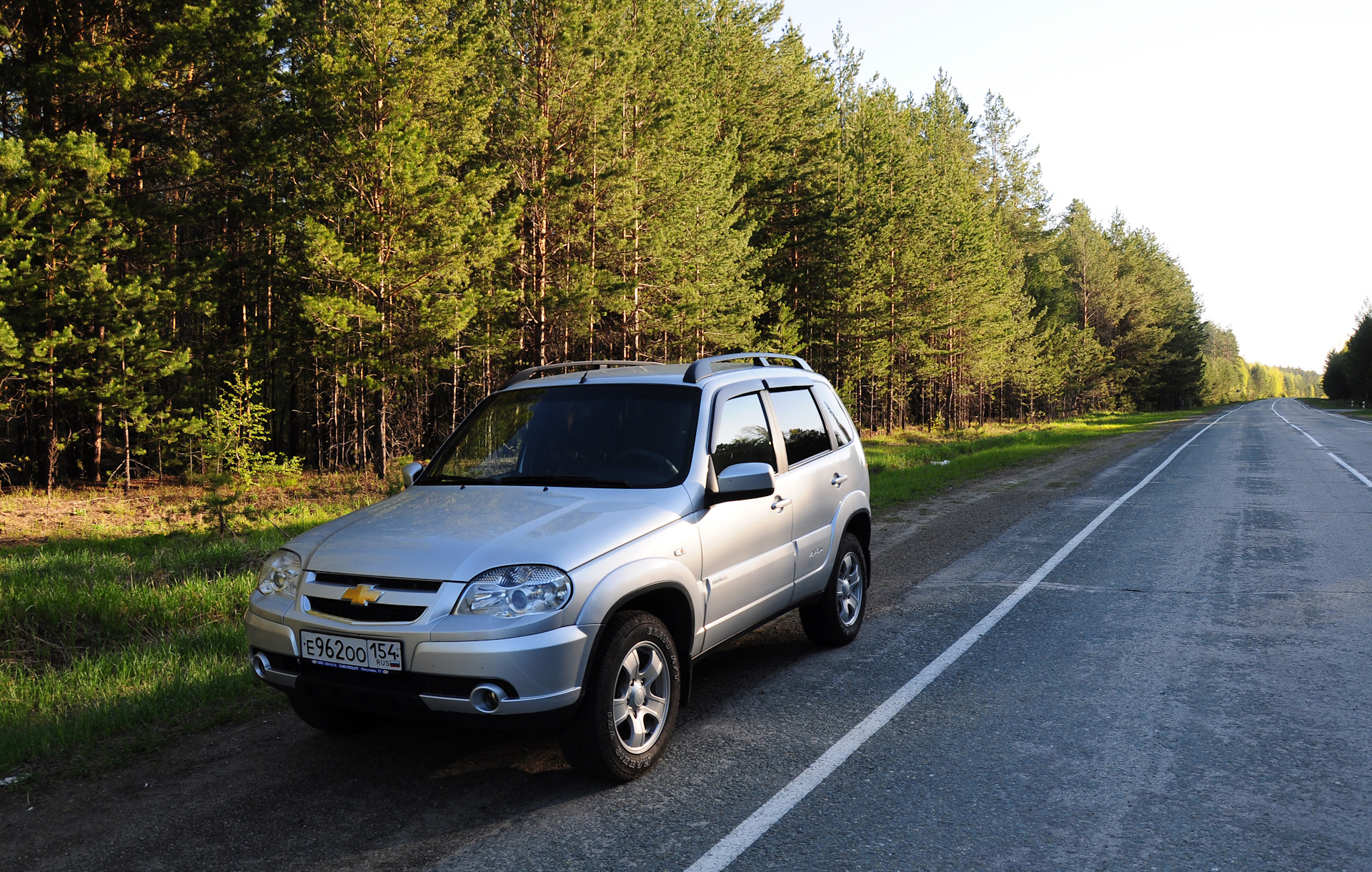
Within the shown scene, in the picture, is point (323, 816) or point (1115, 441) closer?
point (323, 816)

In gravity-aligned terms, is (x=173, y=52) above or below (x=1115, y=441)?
above

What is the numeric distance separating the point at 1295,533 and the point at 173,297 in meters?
20.6

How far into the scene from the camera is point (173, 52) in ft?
59.8

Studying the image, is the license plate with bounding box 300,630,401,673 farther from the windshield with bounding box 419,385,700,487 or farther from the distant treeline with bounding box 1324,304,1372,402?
the distant treeline with bounding box 1324,304,1372,402

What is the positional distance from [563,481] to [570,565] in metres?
1.04

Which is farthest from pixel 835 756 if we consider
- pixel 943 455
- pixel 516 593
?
pixel 943 455

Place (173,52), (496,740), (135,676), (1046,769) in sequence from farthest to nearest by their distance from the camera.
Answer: (173,52) → (135,676) → (496,740) → (1046,769)

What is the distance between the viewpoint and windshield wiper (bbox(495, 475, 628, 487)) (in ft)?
15.4

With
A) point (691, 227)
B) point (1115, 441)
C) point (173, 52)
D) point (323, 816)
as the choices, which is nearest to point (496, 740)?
point (323, 816)

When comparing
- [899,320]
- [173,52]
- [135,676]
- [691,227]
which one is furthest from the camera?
[899,320]

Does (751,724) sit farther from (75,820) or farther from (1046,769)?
(75,820)

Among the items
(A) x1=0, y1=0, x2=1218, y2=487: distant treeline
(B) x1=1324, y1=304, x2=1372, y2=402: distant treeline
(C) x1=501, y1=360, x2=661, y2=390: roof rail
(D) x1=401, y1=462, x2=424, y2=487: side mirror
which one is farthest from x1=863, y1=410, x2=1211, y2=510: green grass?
(B) x1=1324, y1=304, x2=1372, y2=402: distant treeline

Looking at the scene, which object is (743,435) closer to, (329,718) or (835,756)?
(835,756)

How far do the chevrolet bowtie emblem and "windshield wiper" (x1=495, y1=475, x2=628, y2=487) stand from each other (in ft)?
3.83
